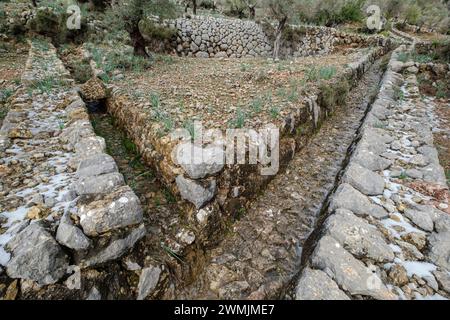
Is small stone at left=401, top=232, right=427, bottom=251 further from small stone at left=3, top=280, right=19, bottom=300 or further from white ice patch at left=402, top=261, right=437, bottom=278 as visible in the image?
small stone at left=3, top=280, right=19, bottom=300

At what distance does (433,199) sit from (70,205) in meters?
3.99

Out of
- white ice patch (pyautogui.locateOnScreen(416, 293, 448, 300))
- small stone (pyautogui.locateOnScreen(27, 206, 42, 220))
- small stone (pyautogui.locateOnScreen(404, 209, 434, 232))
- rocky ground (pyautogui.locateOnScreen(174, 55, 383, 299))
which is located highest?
small stone (pyautogui.locateOnScreen(27, 206, 42, 220))

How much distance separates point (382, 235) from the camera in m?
2.58

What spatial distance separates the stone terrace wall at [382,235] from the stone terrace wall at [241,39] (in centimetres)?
1006

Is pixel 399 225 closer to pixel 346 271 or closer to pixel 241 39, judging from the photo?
pixel 346 271

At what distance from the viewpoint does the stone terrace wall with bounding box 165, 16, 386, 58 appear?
11.8m

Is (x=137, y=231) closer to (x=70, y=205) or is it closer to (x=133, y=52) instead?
(x=70, y=205)

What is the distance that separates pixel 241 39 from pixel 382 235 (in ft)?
42.3

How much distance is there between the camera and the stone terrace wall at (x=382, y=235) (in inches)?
84.2

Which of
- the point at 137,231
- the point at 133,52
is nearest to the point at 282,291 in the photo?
the point at 137,231

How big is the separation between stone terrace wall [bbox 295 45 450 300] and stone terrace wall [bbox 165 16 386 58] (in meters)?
10.1

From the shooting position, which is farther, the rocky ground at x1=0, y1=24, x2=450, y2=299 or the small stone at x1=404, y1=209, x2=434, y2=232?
the small stone at x1=404, y1=209, x2=434, y2=232

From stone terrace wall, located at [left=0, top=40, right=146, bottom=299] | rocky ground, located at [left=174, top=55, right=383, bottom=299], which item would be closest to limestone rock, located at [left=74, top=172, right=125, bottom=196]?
stone terrace wall, located at [left=0, top=40, right=146, bottom=299]

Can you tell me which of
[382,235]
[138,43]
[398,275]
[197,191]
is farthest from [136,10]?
[398,275]
